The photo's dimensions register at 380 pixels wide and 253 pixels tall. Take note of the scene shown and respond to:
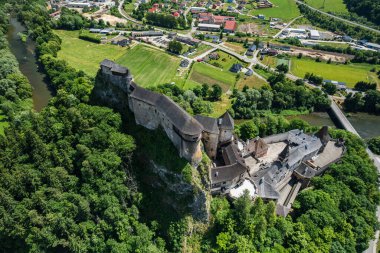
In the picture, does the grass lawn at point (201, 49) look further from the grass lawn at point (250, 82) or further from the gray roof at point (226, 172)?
the gray roof at point (226, 172)

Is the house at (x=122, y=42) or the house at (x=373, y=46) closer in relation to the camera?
the house at (x=122, y=42)

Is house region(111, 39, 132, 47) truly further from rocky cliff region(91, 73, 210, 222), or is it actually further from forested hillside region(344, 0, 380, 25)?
forested hillside region(344, 0, 380, 25)

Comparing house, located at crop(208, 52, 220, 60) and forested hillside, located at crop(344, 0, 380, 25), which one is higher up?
forested hillside, located at crop(344, 0, 380, 25)

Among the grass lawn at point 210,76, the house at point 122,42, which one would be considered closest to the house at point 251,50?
the grass lawn at point 210,76

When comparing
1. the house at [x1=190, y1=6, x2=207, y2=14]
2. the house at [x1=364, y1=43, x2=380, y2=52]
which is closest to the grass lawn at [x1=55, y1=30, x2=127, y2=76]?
the house at [x1=190, y1=6, x2=207, y2=14]

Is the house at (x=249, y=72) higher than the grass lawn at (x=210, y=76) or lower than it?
higher

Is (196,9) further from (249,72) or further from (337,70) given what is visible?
(337,70)
